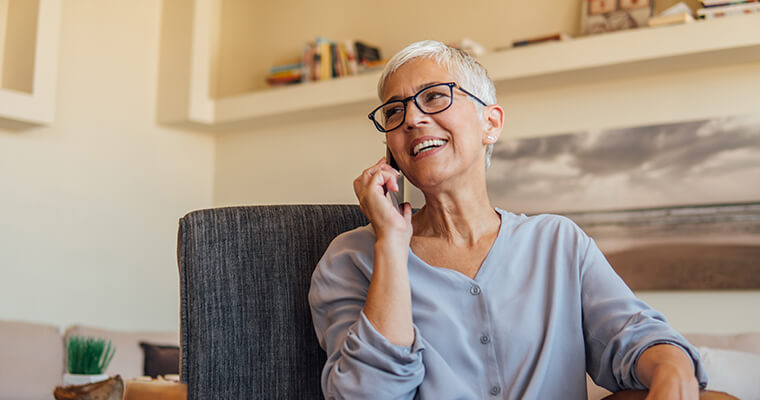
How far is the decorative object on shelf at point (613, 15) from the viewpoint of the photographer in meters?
3.79

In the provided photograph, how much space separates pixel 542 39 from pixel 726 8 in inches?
35.1

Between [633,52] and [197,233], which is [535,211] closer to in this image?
[633,52]

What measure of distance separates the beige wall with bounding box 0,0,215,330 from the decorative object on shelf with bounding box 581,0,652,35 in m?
2.89

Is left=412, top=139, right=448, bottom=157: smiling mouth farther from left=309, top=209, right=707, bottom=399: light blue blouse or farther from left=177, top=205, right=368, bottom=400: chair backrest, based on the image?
left=177, top=205, right=368, bottom=400: chair backrest

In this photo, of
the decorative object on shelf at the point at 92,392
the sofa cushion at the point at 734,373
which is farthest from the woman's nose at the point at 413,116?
the decorative object on shelf at the point at 92,392

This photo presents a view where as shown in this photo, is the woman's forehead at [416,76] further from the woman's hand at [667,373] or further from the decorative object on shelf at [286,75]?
the decorative object on shelf at [286,75]

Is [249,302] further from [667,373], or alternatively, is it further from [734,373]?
[734,373]

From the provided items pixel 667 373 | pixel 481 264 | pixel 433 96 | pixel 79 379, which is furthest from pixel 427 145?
pixel 79 379

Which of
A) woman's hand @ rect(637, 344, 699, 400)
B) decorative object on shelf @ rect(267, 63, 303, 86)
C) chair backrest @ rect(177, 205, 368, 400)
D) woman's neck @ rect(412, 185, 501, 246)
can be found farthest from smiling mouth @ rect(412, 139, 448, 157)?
decorative object on shelf @ rect(267, 63, 303, 86)

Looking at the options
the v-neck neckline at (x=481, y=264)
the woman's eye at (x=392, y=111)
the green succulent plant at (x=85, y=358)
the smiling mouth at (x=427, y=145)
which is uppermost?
the woman's eye at (x=392, y=111)

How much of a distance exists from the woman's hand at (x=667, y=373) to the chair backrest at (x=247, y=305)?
64 cm

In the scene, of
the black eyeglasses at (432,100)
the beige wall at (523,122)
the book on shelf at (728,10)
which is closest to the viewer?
the black eyeglasses at (432,100)

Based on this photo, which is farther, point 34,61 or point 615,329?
point 34,61

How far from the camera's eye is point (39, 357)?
4000mm
